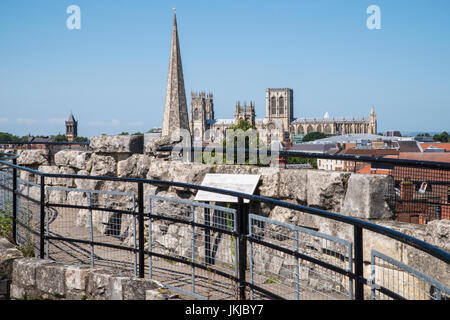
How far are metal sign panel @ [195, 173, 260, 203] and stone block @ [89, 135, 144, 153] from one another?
242 cm

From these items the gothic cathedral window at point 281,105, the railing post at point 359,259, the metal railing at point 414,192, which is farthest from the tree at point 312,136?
the railing post at point 359,259

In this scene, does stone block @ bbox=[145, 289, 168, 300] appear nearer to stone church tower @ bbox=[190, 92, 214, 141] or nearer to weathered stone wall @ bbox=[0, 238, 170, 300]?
weathered stone wall @ bbox=[0, 238, 170, 300]

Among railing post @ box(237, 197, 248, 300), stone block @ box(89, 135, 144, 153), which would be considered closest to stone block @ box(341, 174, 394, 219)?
railing post @ box(237, 197, 248, 300)

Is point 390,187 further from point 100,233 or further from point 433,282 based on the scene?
point 100,233

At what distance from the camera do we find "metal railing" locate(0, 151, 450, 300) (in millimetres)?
2918

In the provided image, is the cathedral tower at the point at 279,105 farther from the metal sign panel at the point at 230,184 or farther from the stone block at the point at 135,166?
the metal sign panel at the point at 230,184

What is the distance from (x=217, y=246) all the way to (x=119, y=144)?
2984mm

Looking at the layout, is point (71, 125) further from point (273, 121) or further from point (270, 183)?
point (270, 183)

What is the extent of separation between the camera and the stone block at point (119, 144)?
312 inches

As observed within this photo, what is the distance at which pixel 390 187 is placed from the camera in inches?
186

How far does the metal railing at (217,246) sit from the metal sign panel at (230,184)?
0.21 m

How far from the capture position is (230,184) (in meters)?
5.70

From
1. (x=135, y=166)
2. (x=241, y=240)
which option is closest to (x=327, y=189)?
(x=241, y=240)
